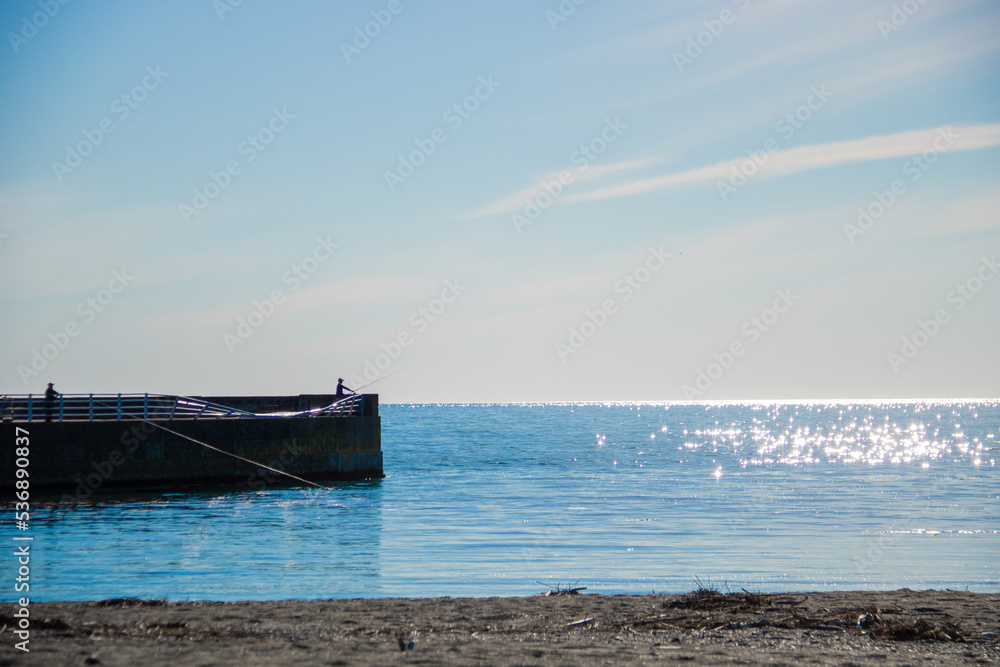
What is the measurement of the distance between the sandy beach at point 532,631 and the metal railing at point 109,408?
1648cm

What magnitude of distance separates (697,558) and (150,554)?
10.5 meters

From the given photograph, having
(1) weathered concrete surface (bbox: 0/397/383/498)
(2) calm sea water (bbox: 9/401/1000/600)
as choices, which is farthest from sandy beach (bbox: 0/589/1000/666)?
(1) weathered concrete surface (bbox: 0/397/383/498)

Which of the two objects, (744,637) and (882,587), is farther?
(882,587)

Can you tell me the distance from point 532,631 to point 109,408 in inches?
867

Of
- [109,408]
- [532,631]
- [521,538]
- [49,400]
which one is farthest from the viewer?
[109,408]

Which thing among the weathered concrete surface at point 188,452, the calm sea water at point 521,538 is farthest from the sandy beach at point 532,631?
the weathered concrete surface at point 188,452

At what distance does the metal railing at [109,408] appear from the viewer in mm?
25203

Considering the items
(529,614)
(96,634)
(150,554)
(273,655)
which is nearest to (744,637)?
(529,614)

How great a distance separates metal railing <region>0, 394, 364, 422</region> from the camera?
25203mm

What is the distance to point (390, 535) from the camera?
792 inches

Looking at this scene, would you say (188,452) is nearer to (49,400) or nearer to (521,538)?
(49,400)

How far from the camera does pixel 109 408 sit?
27109 mm

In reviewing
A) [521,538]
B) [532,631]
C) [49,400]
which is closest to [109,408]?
[49,400]

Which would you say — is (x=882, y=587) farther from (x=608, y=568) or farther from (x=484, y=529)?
(x=484, y=529)
